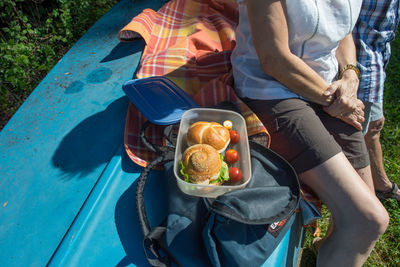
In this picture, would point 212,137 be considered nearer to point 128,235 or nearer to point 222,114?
point 222,114

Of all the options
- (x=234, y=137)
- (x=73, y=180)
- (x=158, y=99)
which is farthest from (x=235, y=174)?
(x=73, y=180)

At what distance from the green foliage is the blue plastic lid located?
144cm

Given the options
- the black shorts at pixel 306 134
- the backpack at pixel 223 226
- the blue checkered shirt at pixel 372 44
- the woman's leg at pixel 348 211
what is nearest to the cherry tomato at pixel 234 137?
the black shorts at pixel 306 134

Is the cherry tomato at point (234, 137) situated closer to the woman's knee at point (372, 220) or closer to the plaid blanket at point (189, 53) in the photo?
the plaid blanket at point (189, 53)

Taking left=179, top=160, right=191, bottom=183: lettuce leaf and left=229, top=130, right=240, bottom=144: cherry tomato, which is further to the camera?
left=229, top=130, right=240, bottom=144: cherry tomato

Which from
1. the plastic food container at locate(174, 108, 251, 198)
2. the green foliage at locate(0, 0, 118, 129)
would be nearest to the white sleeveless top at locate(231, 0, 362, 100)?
the plastic food container at locate(174, 108, 251, 198)

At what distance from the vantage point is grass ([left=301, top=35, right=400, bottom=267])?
1608 millimetres

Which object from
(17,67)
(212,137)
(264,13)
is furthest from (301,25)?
(17,67)

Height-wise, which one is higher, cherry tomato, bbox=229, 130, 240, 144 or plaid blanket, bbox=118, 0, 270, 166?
plaid blanket, bbox=118, 0, 270, 166

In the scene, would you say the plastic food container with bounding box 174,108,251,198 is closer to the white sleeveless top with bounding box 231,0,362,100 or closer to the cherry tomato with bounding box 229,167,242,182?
the cherry tomato with bounding box 229,167,242,182

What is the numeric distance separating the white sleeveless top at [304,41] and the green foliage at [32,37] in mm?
2021

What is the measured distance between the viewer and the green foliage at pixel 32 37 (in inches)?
91.7

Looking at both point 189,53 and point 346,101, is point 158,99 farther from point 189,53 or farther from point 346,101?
point 346,101

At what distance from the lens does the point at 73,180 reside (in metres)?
1.31
